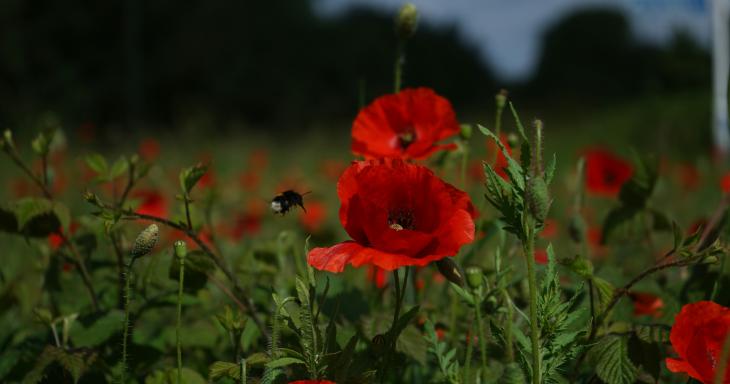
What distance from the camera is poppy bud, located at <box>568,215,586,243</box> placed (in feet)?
4.68

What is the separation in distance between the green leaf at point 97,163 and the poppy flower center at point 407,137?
48cm

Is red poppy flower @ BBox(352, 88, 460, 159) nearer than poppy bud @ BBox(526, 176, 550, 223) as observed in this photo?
No

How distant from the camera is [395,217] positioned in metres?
0.87

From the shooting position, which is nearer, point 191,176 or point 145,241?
point 145,241

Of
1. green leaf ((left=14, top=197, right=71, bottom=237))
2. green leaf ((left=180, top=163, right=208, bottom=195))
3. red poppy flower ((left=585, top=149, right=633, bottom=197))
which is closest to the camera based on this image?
green leaf ((left=180, top=163, right=208, bottom=195))

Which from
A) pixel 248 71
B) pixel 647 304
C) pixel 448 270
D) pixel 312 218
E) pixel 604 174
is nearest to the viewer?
pixel 448 270

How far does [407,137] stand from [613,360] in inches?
18.1

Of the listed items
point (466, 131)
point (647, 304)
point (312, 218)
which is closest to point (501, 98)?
point (466, 131)

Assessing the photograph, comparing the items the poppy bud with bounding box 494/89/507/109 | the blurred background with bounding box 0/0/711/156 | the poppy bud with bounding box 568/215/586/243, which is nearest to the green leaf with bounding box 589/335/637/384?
the poppy bud with bounding box 494/89/507/109

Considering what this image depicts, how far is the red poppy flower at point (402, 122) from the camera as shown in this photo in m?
1.10

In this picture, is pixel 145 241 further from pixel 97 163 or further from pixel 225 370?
pixel 97 163

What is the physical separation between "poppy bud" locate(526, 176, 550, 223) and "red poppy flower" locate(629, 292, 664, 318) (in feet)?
1.64

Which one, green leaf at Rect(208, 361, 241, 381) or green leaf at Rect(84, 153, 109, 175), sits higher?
green leaf at Rect(84, 153, 109, 175)

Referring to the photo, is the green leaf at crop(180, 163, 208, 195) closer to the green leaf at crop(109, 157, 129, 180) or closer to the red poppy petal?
the green leaf at crop(109, 157, 129, 180)
